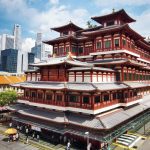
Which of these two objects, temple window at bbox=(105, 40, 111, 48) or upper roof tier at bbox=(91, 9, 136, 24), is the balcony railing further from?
upper roof tier at bbox=(91, 9, 136, 24)

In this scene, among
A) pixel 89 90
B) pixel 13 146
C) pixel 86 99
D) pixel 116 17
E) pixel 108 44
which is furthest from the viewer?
pixel 116 17

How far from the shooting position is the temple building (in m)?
28.5

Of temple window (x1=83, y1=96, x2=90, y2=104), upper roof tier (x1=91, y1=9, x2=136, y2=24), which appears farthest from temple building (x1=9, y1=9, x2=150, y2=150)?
temple window (x1=83, y1=96, x2=90, y2=104)

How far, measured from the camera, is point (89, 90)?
26750 millimetres

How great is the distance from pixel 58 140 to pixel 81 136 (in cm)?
504

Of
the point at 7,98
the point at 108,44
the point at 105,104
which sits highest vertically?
the point at 108,44

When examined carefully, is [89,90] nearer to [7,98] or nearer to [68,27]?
[68,27]

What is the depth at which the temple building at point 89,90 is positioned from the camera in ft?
93.7

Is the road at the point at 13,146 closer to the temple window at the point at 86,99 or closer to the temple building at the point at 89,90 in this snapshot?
the temple building at the point at 89,90

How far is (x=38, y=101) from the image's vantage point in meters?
35.1

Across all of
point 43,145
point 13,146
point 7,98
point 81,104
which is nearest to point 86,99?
point 81,104

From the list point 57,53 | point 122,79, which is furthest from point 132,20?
point 57,53

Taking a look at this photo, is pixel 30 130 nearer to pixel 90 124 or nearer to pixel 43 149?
pixel 43 149

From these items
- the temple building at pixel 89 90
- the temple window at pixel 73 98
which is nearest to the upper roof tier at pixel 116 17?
the temple building at pixel 89 90
